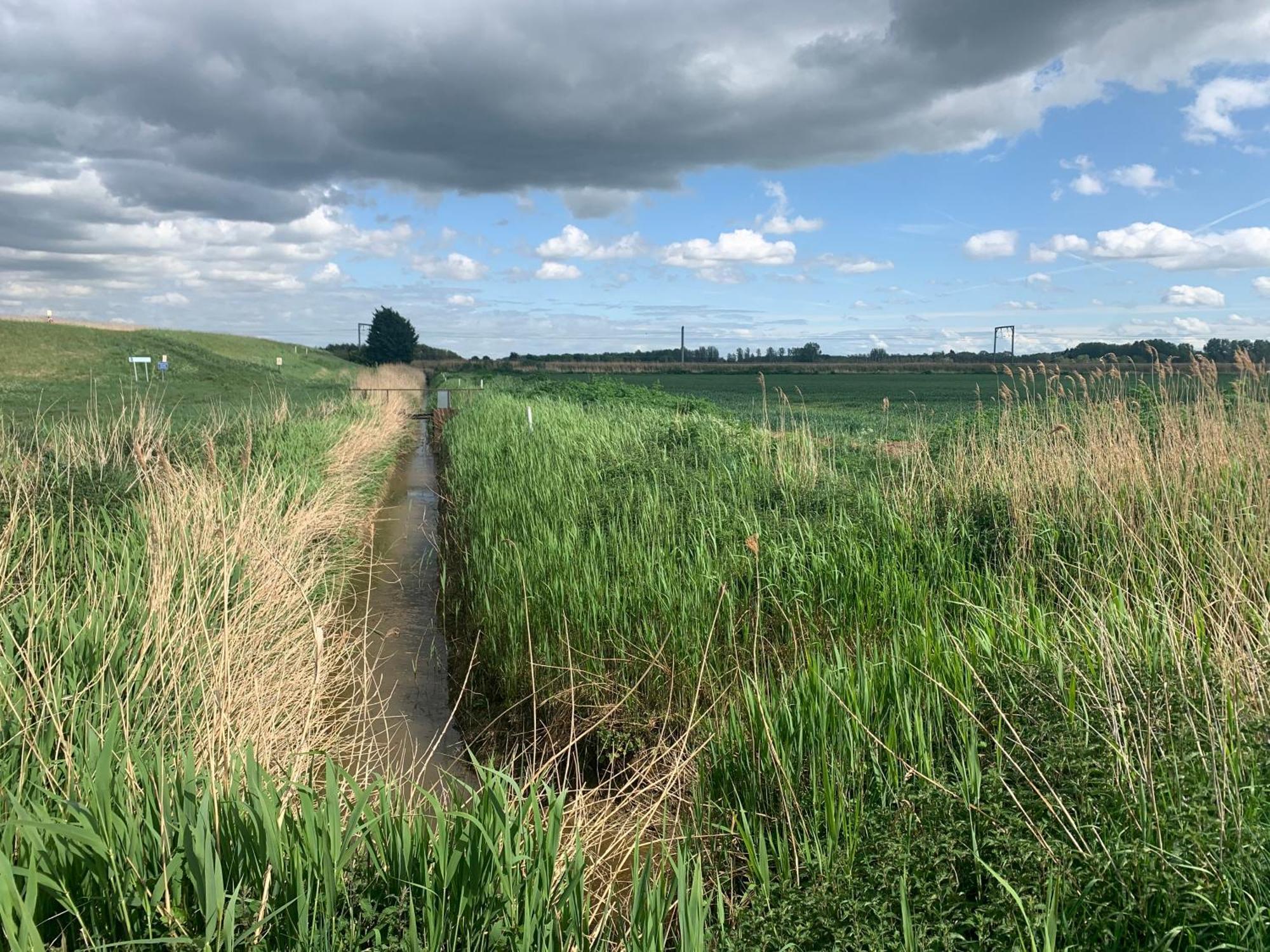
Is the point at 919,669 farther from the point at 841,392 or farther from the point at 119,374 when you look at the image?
the point at 841,392

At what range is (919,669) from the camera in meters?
3.50

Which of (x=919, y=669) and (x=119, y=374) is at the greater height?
(x=119, y=374)

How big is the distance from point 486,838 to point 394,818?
1.25 ft

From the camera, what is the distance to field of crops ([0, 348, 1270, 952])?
2164 mm

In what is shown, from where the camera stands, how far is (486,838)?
6.99 ft

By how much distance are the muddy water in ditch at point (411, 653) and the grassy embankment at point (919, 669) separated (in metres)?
0.35

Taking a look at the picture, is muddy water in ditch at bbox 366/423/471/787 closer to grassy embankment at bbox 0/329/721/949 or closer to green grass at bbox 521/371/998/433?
grassy embankment at bbox 0/329/721/949

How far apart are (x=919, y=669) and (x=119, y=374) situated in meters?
36.0

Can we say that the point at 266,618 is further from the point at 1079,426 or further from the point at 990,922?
the point at 1079,426

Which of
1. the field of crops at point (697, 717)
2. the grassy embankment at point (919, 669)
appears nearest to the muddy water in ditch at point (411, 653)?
the field of crops at point (697, 717)

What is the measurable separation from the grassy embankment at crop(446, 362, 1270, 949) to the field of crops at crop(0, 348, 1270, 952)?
0.09 ft

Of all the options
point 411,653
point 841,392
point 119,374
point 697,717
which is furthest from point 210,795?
point 841,392

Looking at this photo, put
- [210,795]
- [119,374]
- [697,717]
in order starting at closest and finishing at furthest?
[210,795]
[697,717]
[119,374]

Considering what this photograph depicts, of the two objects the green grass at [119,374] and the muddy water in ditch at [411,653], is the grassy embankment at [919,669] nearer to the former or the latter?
the muddy water in ditch at [411,653]
